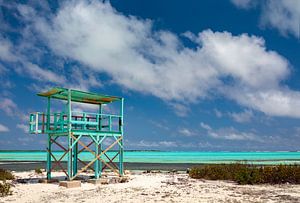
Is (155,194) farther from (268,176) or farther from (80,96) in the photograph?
(80,96)

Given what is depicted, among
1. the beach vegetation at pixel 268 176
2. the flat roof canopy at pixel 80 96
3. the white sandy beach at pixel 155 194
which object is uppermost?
the flat roof canopy at pixel 80 96

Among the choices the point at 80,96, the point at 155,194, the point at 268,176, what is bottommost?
the point at 155,194

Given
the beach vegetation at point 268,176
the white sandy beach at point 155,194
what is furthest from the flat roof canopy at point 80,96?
the beach vegetation at point 268,176

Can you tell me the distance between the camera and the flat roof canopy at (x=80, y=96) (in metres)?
20.3

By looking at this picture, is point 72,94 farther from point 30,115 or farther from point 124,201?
point 124,201

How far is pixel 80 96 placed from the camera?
21.6 metres

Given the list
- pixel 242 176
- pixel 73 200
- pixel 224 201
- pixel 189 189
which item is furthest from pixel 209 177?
pixel 73 200

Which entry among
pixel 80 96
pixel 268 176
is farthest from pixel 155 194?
pixel 80 96

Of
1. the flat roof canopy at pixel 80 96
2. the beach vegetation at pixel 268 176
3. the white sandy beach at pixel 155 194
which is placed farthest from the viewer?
the flat roof canopy at pixel 80 96

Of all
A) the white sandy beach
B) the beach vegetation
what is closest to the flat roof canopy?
the white sandy beach

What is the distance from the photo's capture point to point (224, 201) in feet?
44.4

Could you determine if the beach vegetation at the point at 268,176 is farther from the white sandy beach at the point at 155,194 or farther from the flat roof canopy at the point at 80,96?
the flat roof canopy at the point at 80,96

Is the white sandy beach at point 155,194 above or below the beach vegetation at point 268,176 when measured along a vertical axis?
below

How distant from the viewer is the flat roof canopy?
20291 mm
